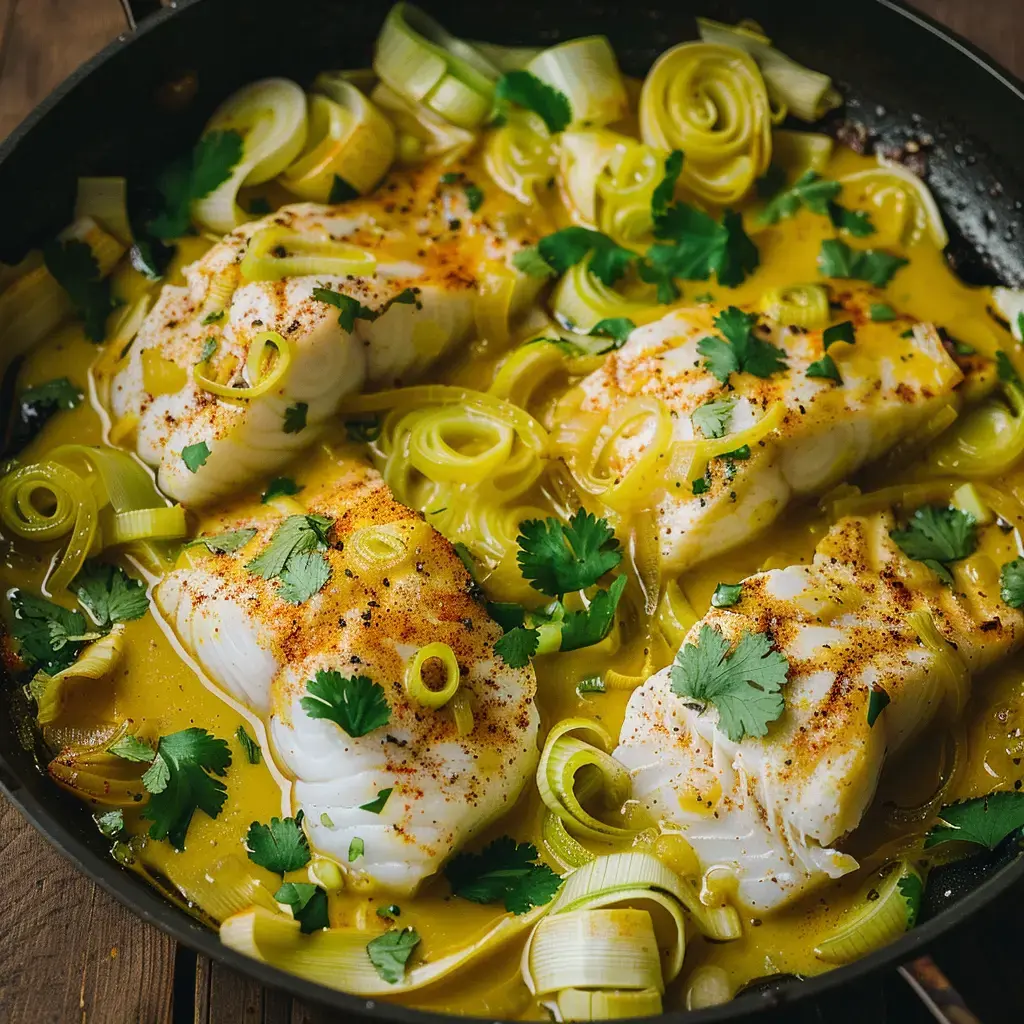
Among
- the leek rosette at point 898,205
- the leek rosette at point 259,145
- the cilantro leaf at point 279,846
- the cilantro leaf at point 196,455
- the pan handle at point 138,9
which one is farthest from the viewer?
the leek rosette at point 898,205

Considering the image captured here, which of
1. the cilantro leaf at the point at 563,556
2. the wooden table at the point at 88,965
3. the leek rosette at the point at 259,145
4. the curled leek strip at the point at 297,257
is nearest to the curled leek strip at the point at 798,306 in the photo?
the cilantro leaf at the point at 563,556

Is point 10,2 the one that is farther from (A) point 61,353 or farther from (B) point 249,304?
(B) point 249,304

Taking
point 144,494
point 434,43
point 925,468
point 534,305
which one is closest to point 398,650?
point 144,494

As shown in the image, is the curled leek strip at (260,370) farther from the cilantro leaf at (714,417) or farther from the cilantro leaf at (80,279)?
the cilantro leaf at (714,417)

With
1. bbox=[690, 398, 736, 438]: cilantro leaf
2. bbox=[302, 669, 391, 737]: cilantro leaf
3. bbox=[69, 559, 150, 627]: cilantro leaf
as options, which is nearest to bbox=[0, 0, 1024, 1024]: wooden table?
bbox=[69, 559, 150, 627]: cilantro leaf

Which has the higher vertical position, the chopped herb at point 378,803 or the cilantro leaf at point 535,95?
the cilantro leaf at point 535,95

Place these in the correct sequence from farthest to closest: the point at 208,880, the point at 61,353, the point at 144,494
→ the point at 61,353
the point at 144,494
the point at 208,880

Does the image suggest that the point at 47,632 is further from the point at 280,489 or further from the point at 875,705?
the point at 875,705
